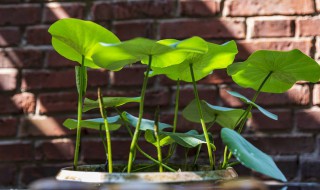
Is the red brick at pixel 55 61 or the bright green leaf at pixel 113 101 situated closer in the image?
the bright green leaf at pixel 113 101

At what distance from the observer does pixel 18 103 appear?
1.35 meters

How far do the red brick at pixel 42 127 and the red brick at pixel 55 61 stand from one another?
0.17 metres

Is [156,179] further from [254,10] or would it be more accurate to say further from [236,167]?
[254,10]

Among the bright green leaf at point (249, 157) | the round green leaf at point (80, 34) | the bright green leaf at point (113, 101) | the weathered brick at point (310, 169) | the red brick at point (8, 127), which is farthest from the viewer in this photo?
the red brick at point (8, 127)

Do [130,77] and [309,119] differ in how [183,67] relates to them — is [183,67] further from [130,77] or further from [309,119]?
[309,119]

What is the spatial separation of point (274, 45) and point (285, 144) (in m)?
0.31

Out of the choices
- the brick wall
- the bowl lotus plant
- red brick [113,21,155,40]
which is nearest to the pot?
the bowl lotus plant

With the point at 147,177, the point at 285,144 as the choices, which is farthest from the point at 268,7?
the point at 147,177

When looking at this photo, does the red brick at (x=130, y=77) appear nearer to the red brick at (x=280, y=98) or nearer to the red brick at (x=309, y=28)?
the red brick at (x=280, y=98)

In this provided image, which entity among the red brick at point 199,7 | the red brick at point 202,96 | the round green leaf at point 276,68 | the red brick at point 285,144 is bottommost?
the red brick at point 285,144

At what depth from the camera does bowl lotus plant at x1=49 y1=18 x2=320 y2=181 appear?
1.99 ft

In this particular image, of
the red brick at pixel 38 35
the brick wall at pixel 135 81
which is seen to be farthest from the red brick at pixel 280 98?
the red brick at pixel 38 35

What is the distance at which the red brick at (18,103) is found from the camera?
4.42ft

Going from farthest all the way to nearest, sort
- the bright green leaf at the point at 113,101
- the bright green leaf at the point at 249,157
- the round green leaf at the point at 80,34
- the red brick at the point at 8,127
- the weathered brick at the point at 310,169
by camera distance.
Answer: the red brick at the point at 8,127 → the weathered brick at the point at 310,169 → the bright green leaf at the point at 113,101 → the round green leaf at the point at 80,34 → the bright green leaf at the point at 249,157
